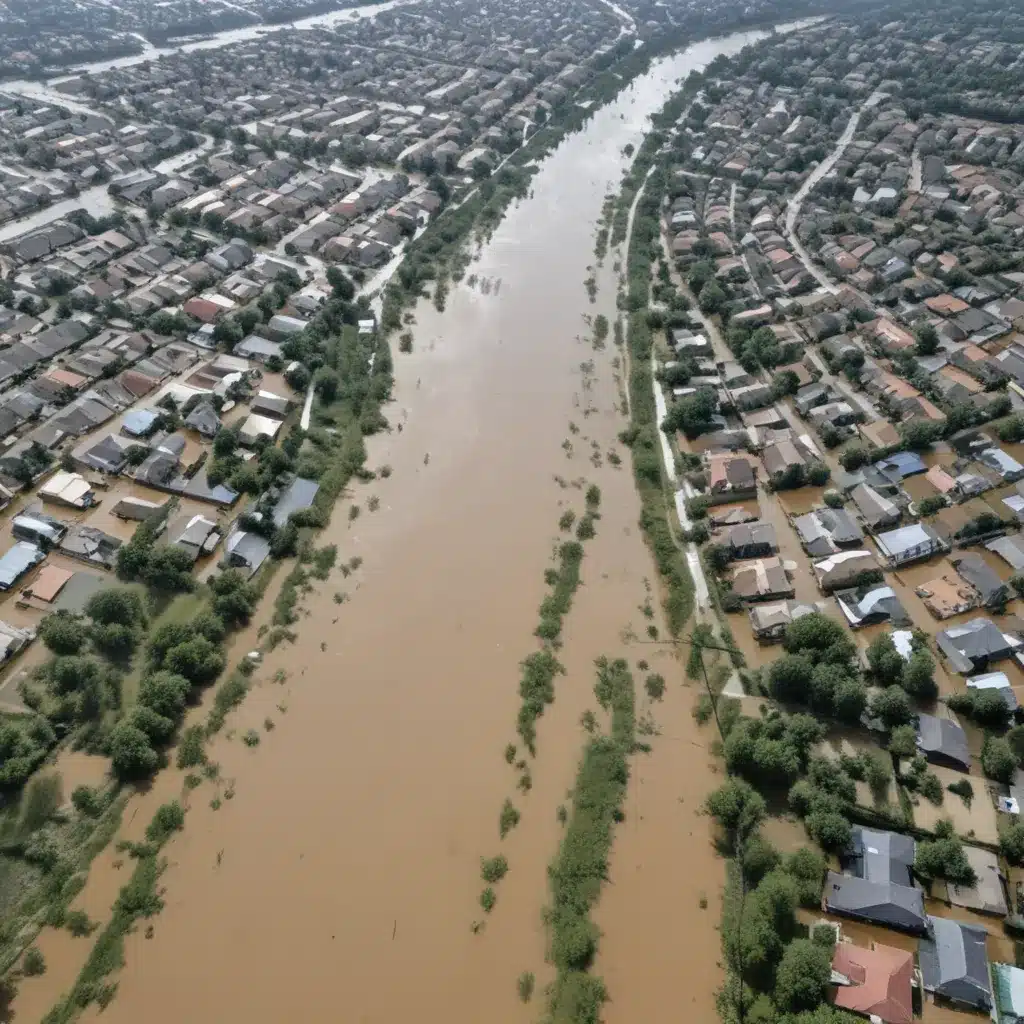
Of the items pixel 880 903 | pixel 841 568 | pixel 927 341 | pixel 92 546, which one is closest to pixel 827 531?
pixel 841 568

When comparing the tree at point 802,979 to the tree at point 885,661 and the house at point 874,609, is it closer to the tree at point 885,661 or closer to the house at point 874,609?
the tree at point 885,661

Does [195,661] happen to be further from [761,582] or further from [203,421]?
[761,582]

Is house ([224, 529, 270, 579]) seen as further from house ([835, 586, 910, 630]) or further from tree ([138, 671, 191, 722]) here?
house ([835, 586, 910, 630])

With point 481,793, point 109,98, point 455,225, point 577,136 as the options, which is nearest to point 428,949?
point 481,793

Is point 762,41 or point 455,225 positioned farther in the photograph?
point 762,41

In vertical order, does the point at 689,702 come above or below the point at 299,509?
below

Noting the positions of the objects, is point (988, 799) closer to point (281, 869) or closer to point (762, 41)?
point (281, 869)

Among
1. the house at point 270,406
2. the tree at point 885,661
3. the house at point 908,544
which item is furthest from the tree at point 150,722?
the house at point 908,544
